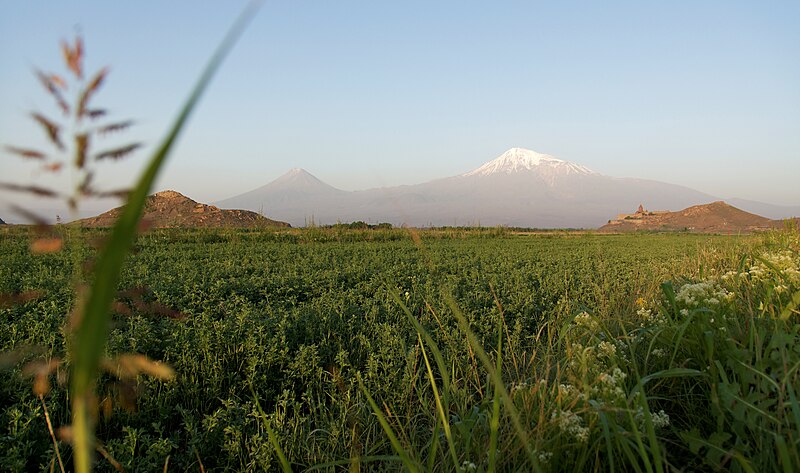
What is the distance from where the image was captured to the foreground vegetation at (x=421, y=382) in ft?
6.18

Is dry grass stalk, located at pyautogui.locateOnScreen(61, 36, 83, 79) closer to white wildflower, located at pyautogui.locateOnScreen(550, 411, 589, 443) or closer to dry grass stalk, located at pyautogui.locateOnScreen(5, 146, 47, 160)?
dry grass stalk, located at pyautogui.locateOnScreen(5, 146, 47, 160)

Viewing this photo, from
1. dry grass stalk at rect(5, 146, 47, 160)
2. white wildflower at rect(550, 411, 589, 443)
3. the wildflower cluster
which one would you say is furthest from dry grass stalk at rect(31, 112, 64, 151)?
the wildflower cluster

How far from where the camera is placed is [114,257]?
33 cm

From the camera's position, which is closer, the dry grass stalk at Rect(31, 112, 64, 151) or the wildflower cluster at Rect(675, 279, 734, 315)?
the dry grass stalk at Rect(31, 112, 64, 151)

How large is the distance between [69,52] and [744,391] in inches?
103

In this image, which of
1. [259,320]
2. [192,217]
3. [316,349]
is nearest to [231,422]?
[316,349]

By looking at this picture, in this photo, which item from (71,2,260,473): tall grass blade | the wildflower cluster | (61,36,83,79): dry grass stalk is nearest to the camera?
(71,2,260,473): tall grass blade

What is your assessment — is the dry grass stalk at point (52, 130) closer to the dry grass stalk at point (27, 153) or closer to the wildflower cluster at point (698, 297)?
the dry grass stalk at point (27, 153)

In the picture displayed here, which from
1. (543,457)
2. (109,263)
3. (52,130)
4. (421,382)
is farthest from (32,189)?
(421,382)

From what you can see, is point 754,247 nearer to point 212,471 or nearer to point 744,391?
point 744,391

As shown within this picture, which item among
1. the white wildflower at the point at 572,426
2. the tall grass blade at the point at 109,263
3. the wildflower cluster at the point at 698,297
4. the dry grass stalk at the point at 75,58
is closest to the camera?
the tall grass blade at the point at 109,263

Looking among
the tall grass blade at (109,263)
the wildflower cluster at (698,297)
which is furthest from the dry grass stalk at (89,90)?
the wildflower cluster at (698,297)

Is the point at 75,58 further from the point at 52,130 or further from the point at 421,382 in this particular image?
the point at 421,382

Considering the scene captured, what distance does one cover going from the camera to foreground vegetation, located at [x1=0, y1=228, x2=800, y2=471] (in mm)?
1885
